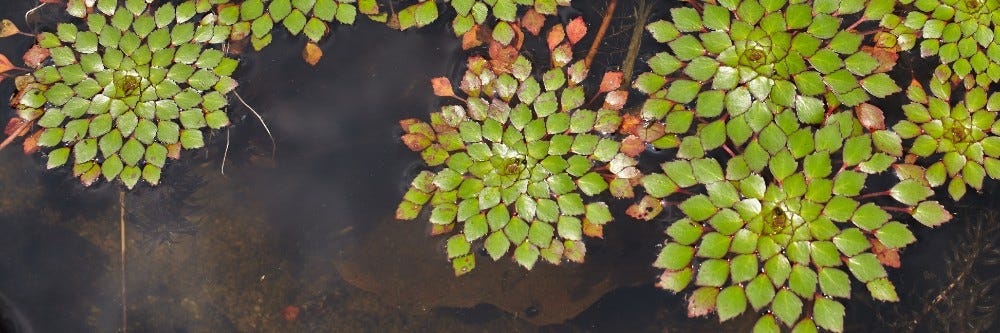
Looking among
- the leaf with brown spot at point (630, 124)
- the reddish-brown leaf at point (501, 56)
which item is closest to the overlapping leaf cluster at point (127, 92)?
the reddish-brown leaf at point (501, 56)

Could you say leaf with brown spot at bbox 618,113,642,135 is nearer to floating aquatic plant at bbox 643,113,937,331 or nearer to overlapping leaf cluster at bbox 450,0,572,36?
floating aquatic plant at bbox 643,113,937,331

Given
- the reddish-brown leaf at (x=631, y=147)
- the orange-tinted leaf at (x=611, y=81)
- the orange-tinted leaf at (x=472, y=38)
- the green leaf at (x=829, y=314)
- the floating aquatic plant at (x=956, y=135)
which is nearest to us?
the green leaf at (x=829, y=314)

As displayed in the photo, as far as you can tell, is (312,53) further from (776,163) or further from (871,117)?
(871,117)

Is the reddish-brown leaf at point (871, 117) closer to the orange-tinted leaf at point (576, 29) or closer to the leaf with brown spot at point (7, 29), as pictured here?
the orange-tinted leaf at point (576, 29)

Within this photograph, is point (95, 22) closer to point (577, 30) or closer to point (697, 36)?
point (577, 30)

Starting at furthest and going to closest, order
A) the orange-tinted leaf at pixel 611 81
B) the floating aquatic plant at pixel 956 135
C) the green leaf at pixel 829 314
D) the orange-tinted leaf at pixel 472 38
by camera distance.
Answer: the orange-tinted leaf at pixel 472 38 → the orange-tinted leaf at pixel 611 81 → the floating aquatic plant at pixel 956 135 → the green leaf at pixel 829 314

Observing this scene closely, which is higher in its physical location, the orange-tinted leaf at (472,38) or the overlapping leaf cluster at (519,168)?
the orange-tinted leaf at (472,38)
